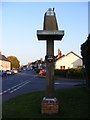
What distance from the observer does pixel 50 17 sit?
823 centimetres

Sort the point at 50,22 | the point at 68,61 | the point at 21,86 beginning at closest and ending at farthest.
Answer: the point at 50,22 → the point at 21,86 → the point at 68,61

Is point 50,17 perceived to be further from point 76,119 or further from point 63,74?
point 63,74

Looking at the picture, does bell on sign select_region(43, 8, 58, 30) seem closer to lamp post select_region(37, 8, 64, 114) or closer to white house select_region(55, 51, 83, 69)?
lamp post select_region(37, 8, 64, 114)

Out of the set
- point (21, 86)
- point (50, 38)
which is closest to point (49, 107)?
point (50, 38)

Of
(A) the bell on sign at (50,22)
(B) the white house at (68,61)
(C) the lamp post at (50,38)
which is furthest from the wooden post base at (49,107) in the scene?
(B) the white house at (68,61)

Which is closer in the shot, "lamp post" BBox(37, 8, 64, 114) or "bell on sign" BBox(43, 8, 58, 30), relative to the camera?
"lamp post" BBox(37, 8, 64, 114)

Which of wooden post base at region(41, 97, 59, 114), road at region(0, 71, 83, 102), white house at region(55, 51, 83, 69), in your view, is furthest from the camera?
white house at region(55, 51, 83, 69)

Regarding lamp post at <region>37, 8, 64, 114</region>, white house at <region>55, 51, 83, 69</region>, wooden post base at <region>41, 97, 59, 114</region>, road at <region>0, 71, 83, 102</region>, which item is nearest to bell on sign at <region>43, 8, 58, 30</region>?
lamp post at <region>37, 8, 64, 114</region>

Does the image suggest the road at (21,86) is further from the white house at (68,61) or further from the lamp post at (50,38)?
the white house at (68,61)

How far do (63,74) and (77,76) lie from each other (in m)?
4.38

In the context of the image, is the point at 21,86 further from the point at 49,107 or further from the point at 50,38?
the point at 49,107

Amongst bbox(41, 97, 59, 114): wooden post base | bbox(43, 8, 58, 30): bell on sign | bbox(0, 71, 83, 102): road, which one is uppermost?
bbox(43, 8, 58, 30): bell on sign

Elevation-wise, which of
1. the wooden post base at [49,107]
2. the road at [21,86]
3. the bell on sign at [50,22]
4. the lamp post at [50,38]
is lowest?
the road at [21,86]

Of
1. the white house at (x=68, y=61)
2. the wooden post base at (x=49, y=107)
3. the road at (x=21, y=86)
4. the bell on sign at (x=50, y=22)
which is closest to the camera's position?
the wooden post base at (x=49, y=107)
